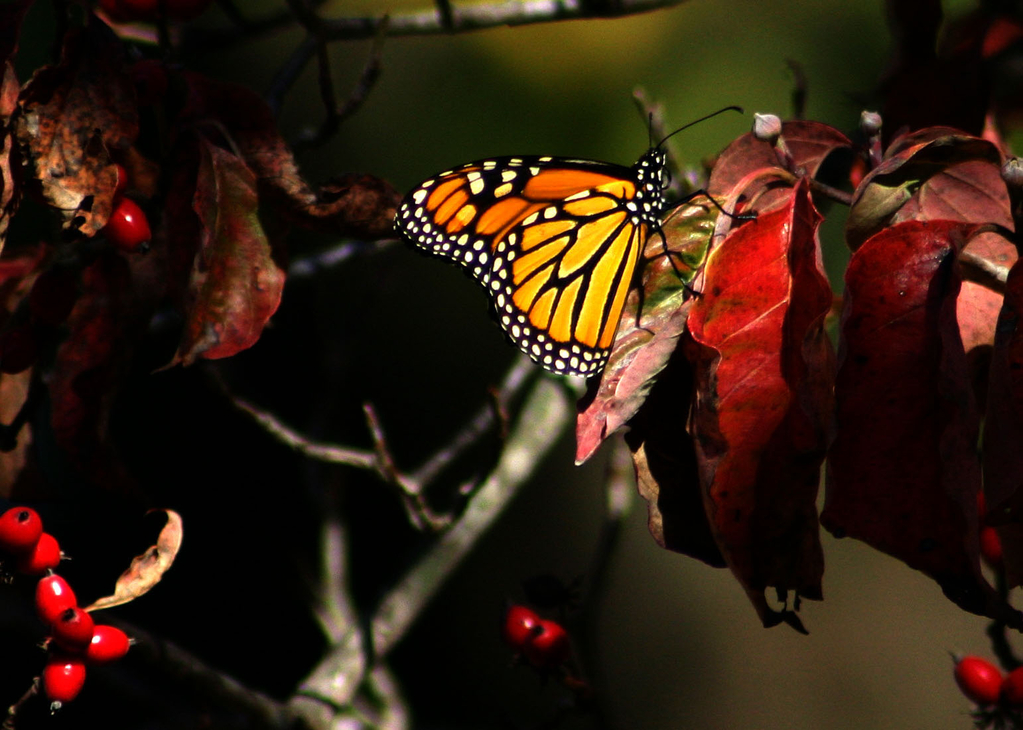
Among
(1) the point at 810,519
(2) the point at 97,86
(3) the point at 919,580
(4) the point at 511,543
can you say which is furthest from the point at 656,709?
(2) the point at 97,86

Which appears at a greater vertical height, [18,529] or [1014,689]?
[18,529]

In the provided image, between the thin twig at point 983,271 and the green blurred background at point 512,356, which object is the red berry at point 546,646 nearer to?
the thin twig at point 983,271

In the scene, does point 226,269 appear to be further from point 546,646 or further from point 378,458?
point 546,646

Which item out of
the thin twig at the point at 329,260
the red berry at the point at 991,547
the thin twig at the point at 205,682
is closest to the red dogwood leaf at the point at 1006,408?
the red berry at the point at 991,547

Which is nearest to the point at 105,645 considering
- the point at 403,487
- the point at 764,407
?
the point at 403,487

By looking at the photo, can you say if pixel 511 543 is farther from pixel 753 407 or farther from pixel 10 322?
pixel 753 407

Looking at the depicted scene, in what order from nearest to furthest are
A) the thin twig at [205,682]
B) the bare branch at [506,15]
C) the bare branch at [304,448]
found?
the thin twig at [205,682]
the bare branch at [304,448]
the bare branch at [506,15]
